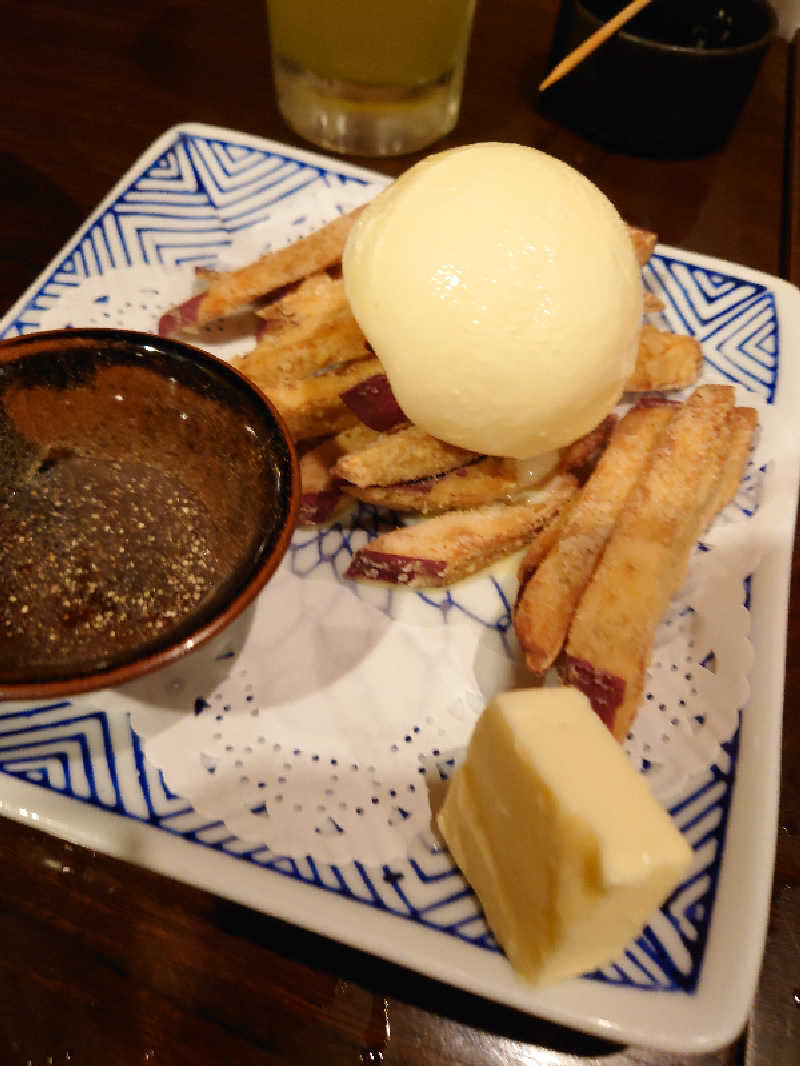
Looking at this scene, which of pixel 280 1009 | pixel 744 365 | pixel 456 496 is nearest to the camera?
pixel 280 1009

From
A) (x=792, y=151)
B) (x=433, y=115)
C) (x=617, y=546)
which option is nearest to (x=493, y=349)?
(x=617, y=546)

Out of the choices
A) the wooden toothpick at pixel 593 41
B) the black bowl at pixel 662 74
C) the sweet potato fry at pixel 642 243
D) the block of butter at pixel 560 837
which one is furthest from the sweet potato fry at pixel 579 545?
the black bowl at pixel 662 74

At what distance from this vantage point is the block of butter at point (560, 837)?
103 centimetres

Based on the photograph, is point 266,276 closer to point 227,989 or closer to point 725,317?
point 725,317

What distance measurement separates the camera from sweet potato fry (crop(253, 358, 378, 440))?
1770mm

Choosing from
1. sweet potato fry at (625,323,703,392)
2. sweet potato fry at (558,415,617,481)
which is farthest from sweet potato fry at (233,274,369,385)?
sweet potato fry at (625,323,703,392)

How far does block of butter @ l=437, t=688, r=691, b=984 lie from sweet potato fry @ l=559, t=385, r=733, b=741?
0.75 ft

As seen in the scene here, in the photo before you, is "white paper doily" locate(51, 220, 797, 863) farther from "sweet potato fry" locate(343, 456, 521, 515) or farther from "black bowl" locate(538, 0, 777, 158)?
"black bowl" locate(538, 0, 777, 158)

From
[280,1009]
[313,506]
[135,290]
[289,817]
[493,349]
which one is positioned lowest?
[280,1009]

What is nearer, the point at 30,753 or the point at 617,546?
the point at 30,753

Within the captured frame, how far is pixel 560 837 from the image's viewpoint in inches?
41.4

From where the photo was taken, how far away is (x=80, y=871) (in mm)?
1396

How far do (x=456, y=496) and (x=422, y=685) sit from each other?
0.45 m

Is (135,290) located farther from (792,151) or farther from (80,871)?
(792,151)
